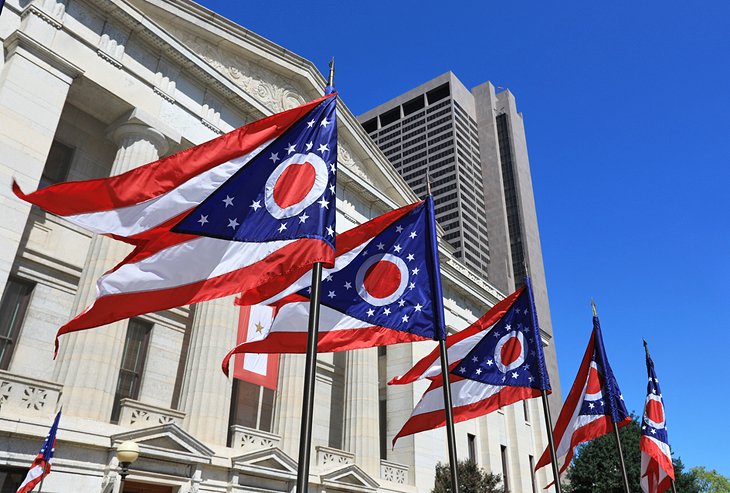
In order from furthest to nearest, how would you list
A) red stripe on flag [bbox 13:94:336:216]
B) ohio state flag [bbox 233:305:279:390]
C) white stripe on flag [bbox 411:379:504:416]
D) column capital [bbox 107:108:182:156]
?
column capital [bbox 107:108:182:156] → ohio state flag [bbox 233:305:279:390] → white stripe on flag [bbox 411:379:504:416] → red stripe on flag [bbox 13:94:336:216]

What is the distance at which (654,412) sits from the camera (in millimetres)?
19875

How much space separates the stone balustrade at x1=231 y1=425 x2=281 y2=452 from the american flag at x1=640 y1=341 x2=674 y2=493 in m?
13.4

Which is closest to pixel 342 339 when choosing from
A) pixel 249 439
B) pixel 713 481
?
pixel 249 439

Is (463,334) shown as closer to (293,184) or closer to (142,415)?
(293,184)

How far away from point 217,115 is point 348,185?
9.13 m

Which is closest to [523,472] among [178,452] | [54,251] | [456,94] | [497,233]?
[178,452]

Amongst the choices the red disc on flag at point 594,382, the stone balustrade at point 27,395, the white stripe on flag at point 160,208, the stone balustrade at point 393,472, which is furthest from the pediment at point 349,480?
the white stripe on flag at point 160,208

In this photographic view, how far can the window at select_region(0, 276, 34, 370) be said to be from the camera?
1739 centimetres

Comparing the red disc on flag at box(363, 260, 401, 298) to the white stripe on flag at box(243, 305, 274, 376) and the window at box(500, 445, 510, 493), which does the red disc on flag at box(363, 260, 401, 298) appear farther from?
the window at box(500, 445, 510, 493)

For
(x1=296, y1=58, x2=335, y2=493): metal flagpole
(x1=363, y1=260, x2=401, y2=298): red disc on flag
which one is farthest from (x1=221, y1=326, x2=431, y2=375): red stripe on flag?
(x1=296, y1=58, x2=335, y2=493): metal flagpole

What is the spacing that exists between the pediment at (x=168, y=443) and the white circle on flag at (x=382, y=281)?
991cm

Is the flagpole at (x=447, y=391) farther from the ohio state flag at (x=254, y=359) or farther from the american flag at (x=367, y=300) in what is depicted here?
the ohio state flag at (x=254, y=359)

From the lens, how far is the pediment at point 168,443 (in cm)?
1623

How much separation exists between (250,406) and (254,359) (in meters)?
5.16
